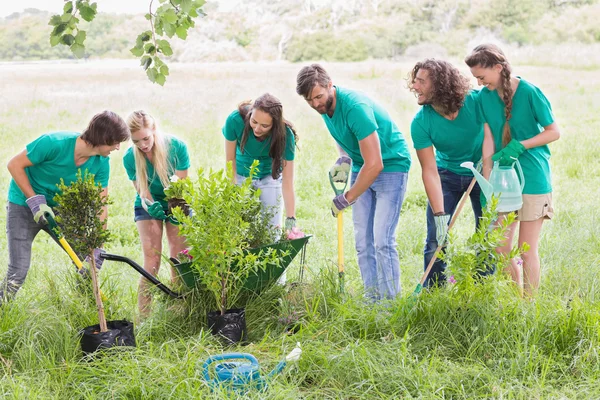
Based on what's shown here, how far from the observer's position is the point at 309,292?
3518 millimetres

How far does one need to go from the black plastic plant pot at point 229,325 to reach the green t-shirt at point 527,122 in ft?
4.99

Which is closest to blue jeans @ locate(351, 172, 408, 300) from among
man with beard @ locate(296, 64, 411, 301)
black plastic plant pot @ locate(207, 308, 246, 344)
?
man with beard @ locate(296, 64, 411, 301)

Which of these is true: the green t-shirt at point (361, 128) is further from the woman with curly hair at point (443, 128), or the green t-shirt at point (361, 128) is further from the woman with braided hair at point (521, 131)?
the woman with braided hair at point (521, 131)

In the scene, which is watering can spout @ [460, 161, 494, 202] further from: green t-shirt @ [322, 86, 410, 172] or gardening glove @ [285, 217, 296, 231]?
gardening glove @ [285, 217, 296, 231]

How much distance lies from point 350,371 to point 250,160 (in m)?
1.50

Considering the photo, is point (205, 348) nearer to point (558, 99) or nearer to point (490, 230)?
point (490, 230)

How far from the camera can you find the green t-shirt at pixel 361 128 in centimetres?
335

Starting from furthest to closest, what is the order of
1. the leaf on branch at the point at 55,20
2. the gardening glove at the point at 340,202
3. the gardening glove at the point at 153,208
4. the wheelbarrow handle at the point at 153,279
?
the gardening glove at the point at 153,208 < the gardening glove at the point at 340,202 < the wheelbarrow handle at the point at 153,279 < the leaf on branch at the point at 55,20

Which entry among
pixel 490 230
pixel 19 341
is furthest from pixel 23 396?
pixel 490 230

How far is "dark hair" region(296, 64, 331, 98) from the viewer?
3.30 metres

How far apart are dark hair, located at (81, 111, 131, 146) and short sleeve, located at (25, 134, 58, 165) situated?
21 cm

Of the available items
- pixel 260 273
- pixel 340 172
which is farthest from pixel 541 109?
pixel 260 273

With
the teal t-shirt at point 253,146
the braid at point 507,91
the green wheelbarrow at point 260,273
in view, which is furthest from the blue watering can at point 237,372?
the braid at point 507,91

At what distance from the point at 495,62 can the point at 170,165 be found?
68.0 inches
